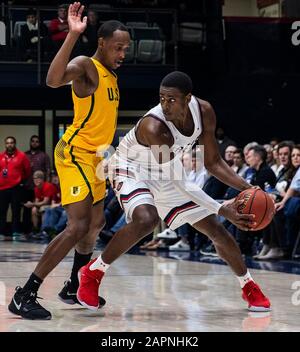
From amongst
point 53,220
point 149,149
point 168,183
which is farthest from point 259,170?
point 149,149

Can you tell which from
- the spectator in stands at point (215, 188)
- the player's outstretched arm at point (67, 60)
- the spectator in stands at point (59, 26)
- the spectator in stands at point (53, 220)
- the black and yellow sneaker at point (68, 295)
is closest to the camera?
the player's outstretched arm at point (67, 60)

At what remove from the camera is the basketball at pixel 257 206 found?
20.3 ft

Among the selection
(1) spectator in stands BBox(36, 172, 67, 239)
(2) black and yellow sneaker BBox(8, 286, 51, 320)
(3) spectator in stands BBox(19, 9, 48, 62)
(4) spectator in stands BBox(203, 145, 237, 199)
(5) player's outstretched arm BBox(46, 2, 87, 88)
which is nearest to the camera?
(5) player's outstretched arm BBox(46, 2, 87, 88)

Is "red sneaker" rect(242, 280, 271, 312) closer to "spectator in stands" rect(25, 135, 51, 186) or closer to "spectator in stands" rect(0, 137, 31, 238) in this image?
"spectator in stands" rect(0, 137, 31, 238)

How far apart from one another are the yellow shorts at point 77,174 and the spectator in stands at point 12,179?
10.1 m

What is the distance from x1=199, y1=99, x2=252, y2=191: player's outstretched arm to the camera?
6.46m

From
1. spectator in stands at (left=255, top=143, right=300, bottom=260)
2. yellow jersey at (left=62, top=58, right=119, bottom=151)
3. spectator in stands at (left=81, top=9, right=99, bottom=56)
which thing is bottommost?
spectator in stands at (left=255, top=143, right=300, bottom=260)

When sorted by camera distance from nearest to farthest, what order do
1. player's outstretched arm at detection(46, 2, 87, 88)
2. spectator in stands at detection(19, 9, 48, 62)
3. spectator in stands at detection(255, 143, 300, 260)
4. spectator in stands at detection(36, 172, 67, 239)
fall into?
1. player's outstretched arm at detection(46, 2, 87, 88)
2. spectator in stands at detection(255, 143, 300, 260)
3. spectator in stands at detection(36, 172, 67, 239)
4. spectator in stands at detection(19, 9, 48, 62)

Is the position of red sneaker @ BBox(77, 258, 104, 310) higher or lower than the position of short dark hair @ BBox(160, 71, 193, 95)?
lower

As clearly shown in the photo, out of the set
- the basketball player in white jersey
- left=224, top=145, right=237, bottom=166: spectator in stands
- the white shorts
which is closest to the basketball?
the basketball player in white jersey

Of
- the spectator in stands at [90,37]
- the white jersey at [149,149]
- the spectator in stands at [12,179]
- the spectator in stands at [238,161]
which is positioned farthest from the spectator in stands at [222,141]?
the white jersey at [149,149]

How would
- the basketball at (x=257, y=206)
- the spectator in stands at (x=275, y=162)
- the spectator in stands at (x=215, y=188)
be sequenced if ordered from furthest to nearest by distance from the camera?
1. the spectator in stands at (x=215, y=188)
2. the spectator in stands at (x=275, y=162)
3. the basketball at (x=257, y=206)

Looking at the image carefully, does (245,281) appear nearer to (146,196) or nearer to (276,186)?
(146,196)

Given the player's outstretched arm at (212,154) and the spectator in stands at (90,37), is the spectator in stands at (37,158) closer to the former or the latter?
the spectator in stands at (90,37)
